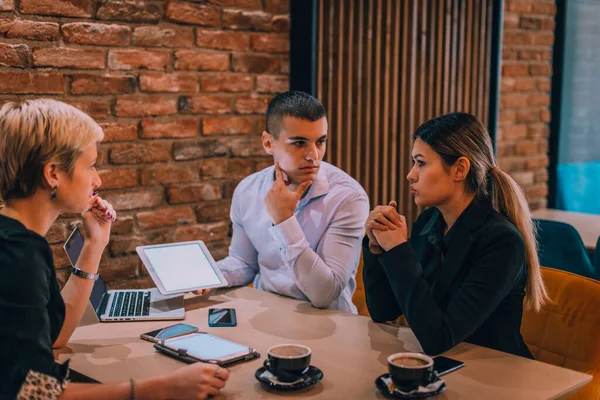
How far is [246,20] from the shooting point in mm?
3107

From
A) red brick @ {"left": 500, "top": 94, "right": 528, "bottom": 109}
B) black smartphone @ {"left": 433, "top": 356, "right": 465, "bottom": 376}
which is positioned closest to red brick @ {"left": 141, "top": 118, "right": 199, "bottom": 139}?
black smartphone @ {"left": 433, "top": 356, "right": 465, "bottom": 376}

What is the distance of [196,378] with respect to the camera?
1476mm

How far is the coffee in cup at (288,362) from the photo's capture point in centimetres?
149

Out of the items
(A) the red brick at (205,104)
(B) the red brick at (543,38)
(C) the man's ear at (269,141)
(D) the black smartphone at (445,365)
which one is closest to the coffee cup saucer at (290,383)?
(D) the black smartphone at (445,365)

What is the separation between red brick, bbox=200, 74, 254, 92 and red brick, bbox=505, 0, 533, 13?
1966mm

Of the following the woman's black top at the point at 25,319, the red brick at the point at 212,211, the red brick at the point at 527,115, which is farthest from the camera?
the red brick at the point at 527,115

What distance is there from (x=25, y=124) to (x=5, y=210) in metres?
0.19

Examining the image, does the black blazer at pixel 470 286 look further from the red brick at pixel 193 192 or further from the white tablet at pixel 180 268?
the red brick at pixel 193 192

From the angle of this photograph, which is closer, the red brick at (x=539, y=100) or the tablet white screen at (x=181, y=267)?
the tablet white screen at (x=181, y=267)

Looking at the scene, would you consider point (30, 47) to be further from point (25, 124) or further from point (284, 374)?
point (284, 374)

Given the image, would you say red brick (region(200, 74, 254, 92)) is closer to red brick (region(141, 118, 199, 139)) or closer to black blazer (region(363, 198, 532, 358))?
red brick (region(141, 118, 199, 139))

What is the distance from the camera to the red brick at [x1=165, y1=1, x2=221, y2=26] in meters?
2.87

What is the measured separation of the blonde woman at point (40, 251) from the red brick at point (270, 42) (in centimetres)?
162

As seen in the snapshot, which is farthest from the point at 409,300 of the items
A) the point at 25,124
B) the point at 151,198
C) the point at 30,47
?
the point at 30,47
